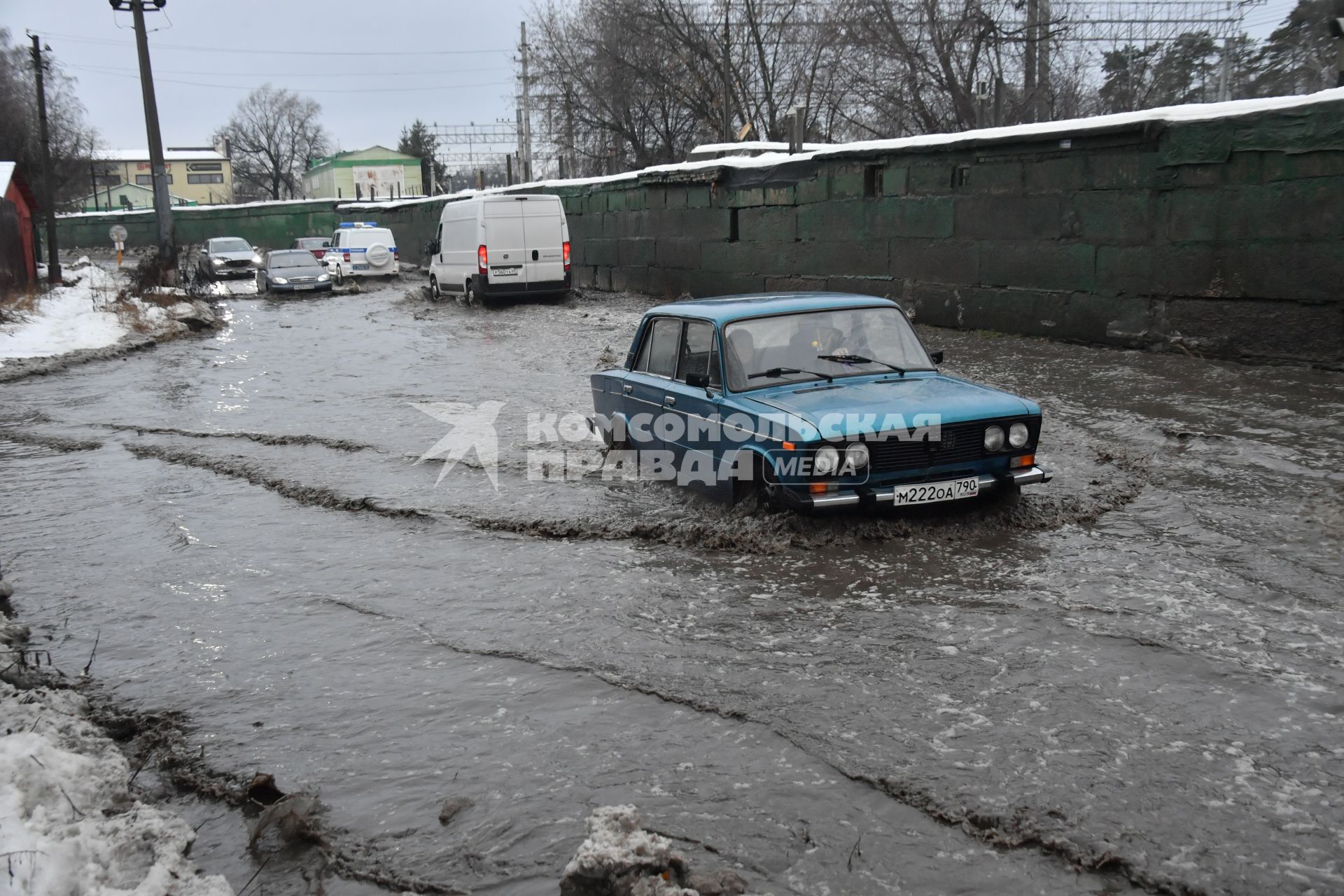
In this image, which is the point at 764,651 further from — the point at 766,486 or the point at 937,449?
the point at 937,449

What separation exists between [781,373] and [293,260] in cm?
2704

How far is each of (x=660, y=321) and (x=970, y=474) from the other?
8.37 ft

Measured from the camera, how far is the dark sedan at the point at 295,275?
30.4m

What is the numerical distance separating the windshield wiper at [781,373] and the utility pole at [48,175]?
99.2 feet

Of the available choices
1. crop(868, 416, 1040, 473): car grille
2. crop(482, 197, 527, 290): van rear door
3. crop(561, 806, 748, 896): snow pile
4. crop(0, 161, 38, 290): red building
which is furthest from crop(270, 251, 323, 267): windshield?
crop(561, 806, 748, 896): snow pile

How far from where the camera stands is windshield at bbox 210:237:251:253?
3922cm

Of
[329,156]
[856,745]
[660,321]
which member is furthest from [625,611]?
[329,156]

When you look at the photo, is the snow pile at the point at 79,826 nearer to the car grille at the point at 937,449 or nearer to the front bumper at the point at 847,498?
the front bumper at the point at 847,498

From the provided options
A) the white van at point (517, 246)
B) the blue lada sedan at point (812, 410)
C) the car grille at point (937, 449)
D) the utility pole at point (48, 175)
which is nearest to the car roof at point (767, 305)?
Answer: the blue lada sedan at point (812, 410)

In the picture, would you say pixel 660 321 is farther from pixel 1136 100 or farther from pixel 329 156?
pixel 329 156

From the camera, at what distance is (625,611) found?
569 centimetres

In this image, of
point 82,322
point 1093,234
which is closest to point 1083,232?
point 1093,234

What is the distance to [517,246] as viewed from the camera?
22859mm

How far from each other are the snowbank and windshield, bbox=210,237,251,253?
44.3ft
